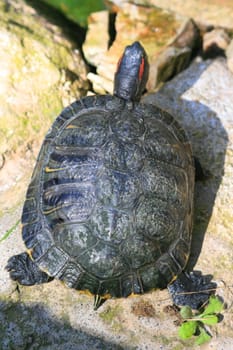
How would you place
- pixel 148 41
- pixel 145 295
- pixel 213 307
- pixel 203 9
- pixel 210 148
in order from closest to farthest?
pixel 213 307
pixel 145 295
pixel 210 148
pixel 148 41
pixel 203 9

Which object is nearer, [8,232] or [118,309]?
[118,309]

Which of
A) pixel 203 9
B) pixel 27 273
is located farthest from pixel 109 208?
pixel 203 9

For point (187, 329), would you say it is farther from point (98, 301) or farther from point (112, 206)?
point (112, 206)

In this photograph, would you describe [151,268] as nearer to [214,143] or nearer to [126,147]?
[126,147]

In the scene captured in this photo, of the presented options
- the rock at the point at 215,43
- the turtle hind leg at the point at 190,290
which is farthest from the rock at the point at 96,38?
the turtle hind leg at the point at 190,290

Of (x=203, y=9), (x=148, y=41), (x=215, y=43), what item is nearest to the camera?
(x=148, y=41)

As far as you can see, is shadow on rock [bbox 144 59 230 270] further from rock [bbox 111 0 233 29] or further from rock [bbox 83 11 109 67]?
rock [bbox 83 11 109 67]
